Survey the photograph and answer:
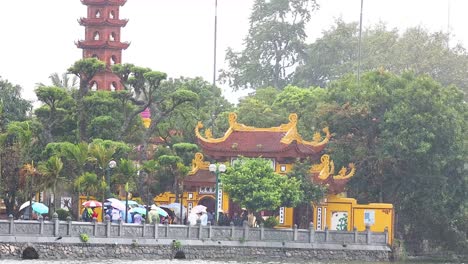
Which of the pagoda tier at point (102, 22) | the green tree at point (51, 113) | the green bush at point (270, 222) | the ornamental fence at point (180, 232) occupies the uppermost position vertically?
the pagoda tier at point (102, 22)

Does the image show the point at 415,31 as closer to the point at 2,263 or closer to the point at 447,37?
the point at 447,37

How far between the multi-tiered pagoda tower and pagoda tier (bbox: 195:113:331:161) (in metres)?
17.6

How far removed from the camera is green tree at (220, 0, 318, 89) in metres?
109

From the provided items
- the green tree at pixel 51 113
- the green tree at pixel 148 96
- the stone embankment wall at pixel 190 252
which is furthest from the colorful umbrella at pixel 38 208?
the green tree at pixel 148 96

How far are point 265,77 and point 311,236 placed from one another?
52.6m

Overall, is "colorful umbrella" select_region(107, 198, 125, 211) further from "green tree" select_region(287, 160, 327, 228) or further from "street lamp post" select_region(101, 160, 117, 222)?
"green tree" select_region(287, 160, 327, 228)

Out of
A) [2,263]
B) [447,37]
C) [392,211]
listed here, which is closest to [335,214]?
[392,211]

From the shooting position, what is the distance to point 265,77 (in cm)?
10975

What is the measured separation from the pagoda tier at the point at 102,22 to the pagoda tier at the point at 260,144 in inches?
721

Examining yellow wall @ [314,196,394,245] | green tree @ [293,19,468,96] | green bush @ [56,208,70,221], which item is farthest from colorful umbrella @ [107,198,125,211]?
green tree @ [293,19,468,96]

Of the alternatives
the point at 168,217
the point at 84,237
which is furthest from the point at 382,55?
Result: the point at 84,237

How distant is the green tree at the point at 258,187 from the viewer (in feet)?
194

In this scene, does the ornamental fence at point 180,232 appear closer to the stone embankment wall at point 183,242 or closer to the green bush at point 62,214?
the stone embankment wall at point 183,242

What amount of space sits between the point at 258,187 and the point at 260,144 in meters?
4.65
